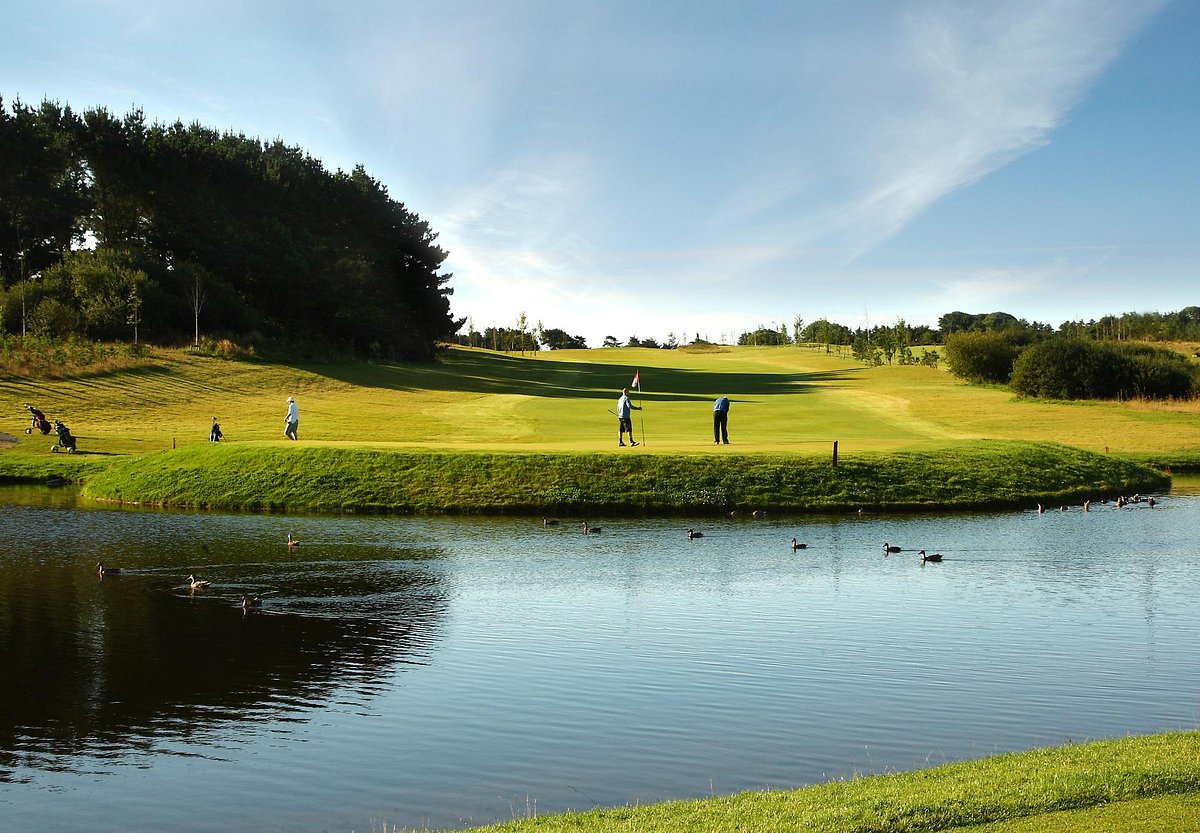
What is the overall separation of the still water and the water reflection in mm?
73

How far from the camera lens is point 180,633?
54.5 ft

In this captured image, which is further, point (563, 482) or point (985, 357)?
point (985, 357)

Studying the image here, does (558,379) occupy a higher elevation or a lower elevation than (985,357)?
lower

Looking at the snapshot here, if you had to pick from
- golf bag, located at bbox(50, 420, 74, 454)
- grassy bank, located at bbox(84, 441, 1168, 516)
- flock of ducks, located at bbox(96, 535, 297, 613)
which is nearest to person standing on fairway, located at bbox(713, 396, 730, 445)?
grassy bank, located at bbox(84, 441, 1168, 516)

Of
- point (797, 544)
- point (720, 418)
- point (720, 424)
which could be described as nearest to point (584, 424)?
point (720, 424)

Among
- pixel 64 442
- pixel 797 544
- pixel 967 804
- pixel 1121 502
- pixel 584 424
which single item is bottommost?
pixel 797 544

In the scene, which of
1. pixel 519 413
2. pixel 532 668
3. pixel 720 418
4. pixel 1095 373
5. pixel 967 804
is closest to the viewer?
pixel 967 804

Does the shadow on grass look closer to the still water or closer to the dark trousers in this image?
the dark trousers

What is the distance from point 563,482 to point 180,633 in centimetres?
1747

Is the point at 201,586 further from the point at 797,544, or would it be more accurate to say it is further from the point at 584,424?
the point at 584,424

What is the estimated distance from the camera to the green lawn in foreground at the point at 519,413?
4531 cm

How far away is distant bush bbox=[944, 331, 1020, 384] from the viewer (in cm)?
8656

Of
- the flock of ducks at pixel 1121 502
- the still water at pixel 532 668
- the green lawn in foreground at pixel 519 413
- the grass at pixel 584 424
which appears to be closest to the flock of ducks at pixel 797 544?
the still water at pixel 532 668

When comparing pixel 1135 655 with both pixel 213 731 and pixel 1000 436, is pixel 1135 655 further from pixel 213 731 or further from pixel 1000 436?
pixel 1000 436
